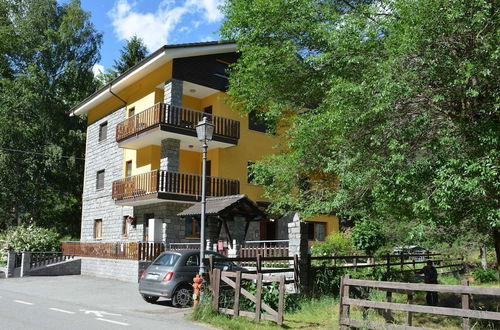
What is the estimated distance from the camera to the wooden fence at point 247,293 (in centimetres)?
900

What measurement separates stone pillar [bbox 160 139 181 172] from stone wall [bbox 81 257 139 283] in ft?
15.4

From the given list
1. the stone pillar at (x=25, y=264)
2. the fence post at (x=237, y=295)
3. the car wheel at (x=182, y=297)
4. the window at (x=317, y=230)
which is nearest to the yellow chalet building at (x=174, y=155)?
the window at (x=317, y=230)

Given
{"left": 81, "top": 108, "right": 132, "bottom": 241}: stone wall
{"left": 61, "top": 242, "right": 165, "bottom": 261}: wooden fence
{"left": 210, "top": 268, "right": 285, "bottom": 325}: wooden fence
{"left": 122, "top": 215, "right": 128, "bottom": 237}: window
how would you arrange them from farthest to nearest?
{"left": 81, "top": 108, "right": 132, "bottom": 241}: stone wall → {"left": 122, "top": 215, "right": 128, "bottom": 237}: window → {"left": 61, "top": 242, "right": 165, "bottom": 261}: wooden fence → {"left": 210, "top": 268, "right": 285, "bottom": 325}: wooden fence

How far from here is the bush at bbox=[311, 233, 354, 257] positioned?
2159 centimetres

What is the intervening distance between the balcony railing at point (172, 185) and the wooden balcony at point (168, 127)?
1.78 metres

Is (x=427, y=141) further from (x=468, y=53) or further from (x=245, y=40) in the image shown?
(x=245, y=40)

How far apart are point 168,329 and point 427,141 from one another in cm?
605

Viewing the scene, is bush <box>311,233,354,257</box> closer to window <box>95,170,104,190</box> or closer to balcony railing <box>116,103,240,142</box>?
balcony railing <box>116,103,240,142</box>

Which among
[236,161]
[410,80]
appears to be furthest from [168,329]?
[236,161]

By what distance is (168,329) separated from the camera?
8.51 m

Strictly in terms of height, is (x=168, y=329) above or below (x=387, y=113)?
below

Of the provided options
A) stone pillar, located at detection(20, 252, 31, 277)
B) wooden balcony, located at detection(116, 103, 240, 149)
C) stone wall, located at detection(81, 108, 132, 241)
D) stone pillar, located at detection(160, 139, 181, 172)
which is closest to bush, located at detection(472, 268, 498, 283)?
wooden balcony, located at detection(116, 103, 240, 149)

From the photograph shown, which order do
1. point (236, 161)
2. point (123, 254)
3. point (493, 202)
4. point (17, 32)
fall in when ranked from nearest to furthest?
point (493, 202), point (123, 254), point (236, 161), point (17, 32)

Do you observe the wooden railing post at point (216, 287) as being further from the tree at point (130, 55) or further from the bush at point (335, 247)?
the tree at point (130, 55)
